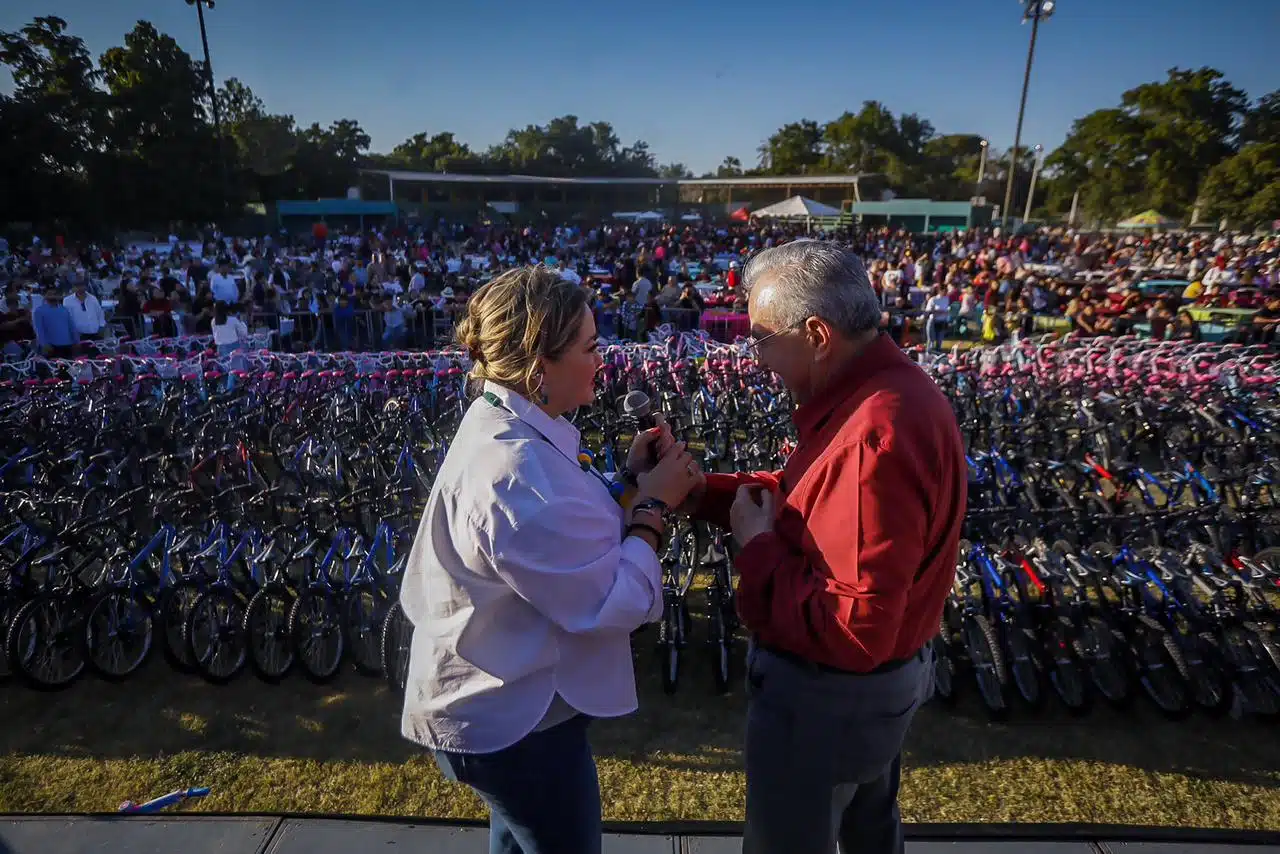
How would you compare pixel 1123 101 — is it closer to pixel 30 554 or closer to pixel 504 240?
pixel 504 240

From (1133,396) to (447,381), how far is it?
24.5ft

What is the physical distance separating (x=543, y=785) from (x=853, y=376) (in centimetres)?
118

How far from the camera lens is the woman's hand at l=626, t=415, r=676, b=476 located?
200cm

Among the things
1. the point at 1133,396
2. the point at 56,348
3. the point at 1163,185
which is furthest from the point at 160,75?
the point at 1163,185

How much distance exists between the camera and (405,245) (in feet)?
94.2

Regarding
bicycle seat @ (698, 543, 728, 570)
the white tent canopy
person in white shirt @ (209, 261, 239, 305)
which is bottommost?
bicycle seat @ (698, 543, 728, 570)

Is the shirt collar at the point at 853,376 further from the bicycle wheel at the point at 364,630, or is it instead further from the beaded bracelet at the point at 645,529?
the bicycle wheel at the point at 364,630

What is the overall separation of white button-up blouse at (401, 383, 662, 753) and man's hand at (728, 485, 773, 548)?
0.26 meters

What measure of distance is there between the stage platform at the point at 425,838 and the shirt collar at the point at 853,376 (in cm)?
218

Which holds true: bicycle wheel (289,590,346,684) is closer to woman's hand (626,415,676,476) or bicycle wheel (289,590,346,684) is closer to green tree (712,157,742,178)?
woman's hand (626,415,676,476)

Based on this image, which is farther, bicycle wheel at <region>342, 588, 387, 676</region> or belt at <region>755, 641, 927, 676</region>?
bicycle wheel at <region>342, 588, 387, 676</region>

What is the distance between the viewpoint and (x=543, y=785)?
1.65 metres

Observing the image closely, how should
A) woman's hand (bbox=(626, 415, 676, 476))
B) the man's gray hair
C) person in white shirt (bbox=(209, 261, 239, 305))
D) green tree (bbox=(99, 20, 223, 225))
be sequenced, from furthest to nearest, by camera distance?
green tree (bbox=(99, 20, 223, 225)) < person in white shirt (bbox=(209, 261, 239, 305)) < woman's hand (bbox=(626, 415, 676, 476)) < the man's gray hair

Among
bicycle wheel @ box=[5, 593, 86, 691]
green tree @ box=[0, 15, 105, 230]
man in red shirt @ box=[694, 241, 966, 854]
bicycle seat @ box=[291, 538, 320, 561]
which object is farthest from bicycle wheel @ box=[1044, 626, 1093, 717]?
green tree @ box=[0, 15, 105, 230]
